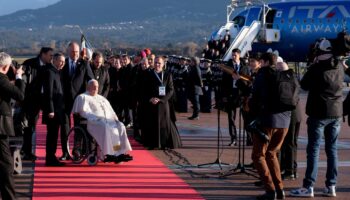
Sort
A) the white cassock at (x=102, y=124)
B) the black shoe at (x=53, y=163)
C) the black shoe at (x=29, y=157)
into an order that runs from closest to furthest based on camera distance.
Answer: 1. the white cassock at (x=102, y=124)
2. the black shoe at (x=53, y=163)
3. the black shoe at (x=29, y=157)

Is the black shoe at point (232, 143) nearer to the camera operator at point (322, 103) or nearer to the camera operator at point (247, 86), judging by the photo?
the camera operator at point (247, 86)

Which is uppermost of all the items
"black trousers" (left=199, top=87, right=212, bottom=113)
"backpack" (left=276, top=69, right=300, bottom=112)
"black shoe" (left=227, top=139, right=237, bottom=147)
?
"backpack" (left=276, top=69, right=300, bottom=112)

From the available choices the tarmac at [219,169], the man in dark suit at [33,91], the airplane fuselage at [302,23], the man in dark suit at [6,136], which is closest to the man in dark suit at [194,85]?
the tarmac at [219,169]

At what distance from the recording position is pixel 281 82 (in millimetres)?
10180

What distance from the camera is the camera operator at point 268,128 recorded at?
10109 mm

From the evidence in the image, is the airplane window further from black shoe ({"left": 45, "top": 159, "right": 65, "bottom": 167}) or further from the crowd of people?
black shoe ({"left": 45, "top": 159, "right": 65, "bottom": 167})

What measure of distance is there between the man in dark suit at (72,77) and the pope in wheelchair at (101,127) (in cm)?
40

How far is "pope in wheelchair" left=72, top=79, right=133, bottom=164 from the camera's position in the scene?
42.6 ft

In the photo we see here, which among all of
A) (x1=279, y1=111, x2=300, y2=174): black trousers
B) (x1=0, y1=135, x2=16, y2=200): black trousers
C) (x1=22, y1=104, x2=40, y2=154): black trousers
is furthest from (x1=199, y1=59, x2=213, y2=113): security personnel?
(x1=0, y1=135, x2=16, y2=200): black trousers

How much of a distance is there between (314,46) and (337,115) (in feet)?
3.22

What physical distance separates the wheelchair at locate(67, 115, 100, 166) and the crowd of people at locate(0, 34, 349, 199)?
0.12 metres

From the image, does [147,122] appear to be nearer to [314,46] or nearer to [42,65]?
[42,65]

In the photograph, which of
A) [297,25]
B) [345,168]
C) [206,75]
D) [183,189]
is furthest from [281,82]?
[297,25]

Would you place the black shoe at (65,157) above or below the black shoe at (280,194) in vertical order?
below
